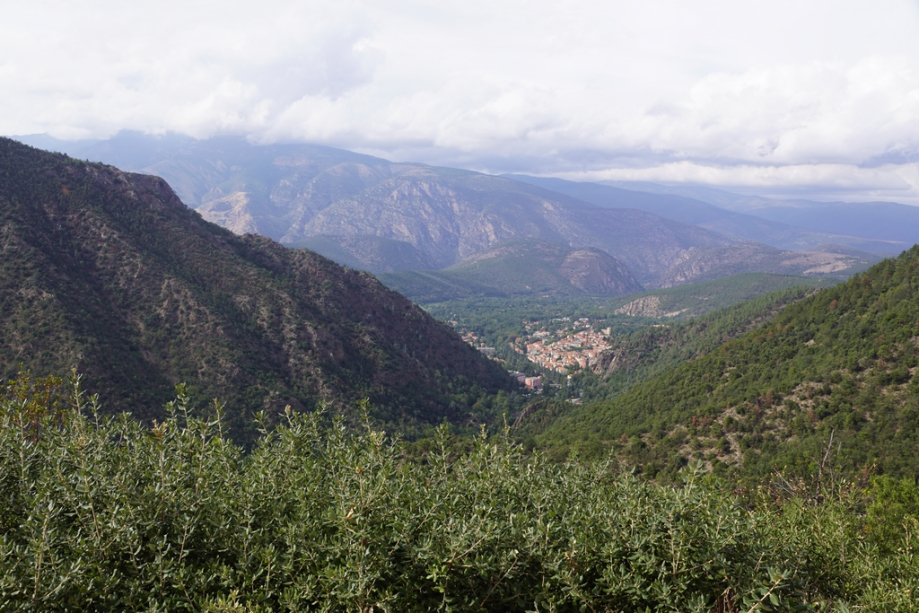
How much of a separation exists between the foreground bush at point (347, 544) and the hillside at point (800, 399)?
20032mm

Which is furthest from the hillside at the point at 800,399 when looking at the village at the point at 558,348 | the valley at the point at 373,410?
the village at the point at 558,348

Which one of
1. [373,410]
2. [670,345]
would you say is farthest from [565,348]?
[373,410]

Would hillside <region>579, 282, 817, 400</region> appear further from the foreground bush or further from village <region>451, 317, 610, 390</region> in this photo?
the foreground bush

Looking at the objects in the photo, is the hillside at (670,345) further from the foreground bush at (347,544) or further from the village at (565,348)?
the foreground bush at (347,544)

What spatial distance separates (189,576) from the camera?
20.6 ft

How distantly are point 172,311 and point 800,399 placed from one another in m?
64.3

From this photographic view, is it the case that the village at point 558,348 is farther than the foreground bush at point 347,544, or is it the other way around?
the village at point 558,348

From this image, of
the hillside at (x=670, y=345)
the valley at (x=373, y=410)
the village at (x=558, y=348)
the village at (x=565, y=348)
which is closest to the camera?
the valley at (x=373, y=410)

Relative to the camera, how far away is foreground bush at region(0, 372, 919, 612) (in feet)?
19.7

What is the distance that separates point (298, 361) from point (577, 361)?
300 feet

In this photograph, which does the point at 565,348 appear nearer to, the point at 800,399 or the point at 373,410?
the point at 373,410

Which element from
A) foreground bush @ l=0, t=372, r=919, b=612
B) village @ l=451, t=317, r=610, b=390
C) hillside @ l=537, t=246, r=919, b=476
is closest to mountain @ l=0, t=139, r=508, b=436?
hillside @ l=537, t=246, r=919, b=476

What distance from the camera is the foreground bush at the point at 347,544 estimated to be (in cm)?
600

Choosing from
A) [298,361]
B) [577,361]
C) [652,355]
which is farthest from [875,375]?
[577,361]
